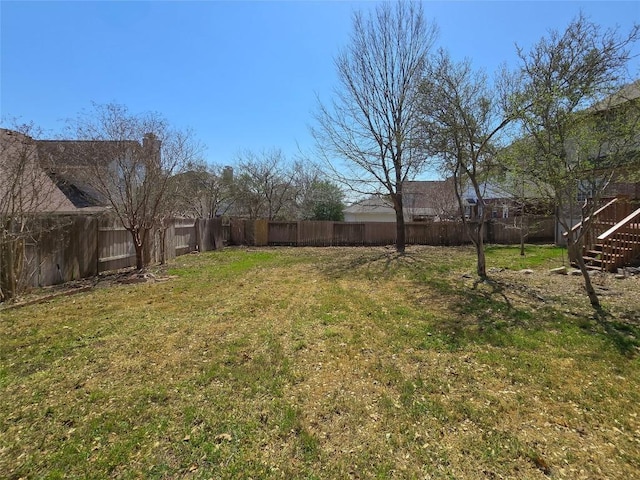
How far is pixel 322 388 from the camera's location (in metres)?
3.10

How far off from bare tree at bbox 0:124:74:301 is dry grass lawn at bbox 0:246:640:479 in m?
0.89

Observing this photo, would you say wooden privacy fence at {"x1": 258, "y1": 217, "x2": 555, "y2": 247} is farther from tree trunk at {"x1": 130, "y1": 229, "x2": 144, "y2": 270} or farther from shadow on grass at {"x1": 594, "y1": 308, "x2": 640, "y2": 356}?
shadow on grass at {"x1": 594, "y1": 308, "x2": 640, "y2": 356}

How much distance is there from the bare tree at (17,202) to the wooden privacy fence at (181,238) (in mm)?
296

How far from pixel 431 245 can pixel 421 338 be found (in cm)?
1423

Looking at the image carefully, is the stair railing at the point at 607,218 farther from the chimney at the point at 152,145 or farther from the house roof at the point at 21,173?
the house roof at the point at 21,173

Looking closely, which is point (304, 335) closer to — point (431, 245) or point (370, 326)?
point (370, 326)

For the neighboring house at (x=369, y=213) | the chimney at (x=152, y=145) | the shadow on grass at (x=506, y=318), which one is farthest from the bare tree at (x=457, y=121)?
the neighboring house at (x=369, y=213)

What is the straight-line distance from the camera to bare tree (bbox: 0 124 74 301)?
5.81m

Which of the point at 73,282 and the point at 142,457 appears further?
the point at 73,282

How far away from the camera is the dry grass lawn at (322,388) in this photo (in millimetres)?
2207

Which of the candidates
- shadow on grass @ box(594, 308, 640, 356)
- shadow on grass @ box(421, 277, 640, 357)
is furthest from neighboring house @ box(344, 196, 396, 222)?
shadow on grass @ box(594, 308, 640, 356)

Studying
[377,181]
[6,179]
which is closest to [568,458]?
[6,179]

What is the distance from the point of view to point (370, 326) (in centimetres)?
479

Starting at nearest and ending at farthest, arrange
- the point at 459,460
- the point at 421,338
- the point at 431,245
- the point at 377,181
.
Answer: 1. the point at 459,460
2. the point at 421,338
3. the point at 377,181
4. the point at 431,245
